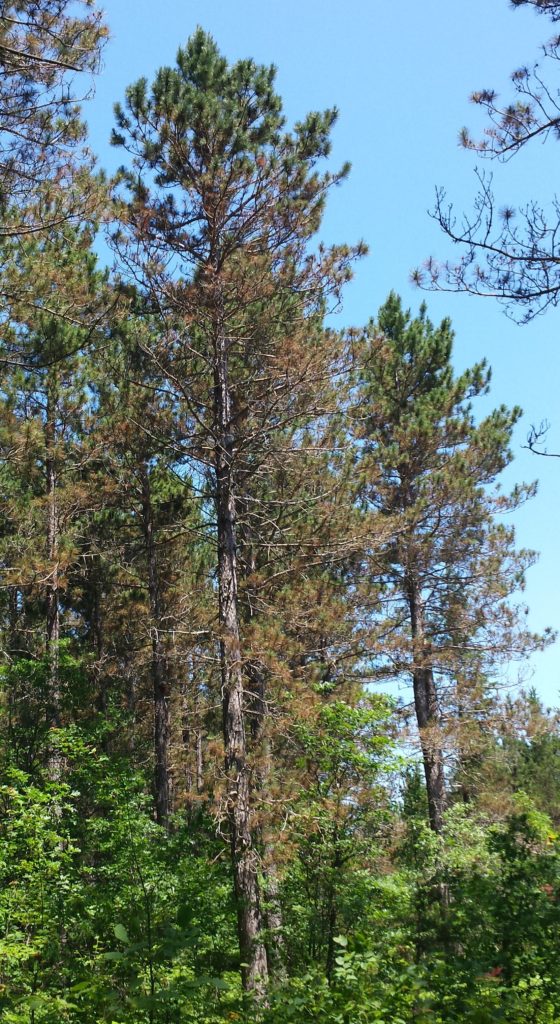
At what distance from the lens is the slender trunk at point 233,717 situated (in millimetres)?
7883

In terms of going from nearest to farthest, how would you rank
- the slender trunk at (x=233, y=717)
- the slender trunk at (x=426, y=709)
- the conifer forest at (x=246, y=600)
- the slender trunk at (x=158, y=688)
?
the conifer forest at (x=246, y=600)
the slender trunk at (x=233, y=717)
the slender trunk at (x=158, y=688)
the slender trunk at (x=426, y=709)

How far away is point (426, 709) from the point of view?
1527 cm

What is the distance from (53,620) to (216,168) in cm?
844

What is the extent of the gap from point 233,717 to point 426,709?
735 centimetres

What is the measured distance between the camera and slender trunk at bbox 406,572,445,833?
556 inches

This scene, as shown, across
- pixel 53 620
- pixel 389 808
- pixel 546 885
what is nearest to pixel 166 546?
pixel 53 620

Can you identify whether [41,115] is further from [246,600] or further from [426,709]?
[426,709]

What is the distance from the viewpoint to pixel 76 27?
7715 mm

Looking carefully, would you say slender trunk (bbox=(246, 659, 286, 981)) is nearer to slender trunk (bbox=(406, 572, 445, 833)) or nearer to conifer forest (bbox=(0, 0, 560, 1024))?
conifer forest (bbox=(0, 0, 560, 1024))

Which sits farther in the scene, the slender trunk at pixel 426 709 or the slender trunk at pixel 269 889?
the slender trunk at pixel 426 709

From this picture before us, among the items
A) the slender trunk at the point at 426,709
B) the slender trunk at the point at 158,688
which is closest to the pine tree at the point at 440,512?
the slender trunk at the point at 426,709

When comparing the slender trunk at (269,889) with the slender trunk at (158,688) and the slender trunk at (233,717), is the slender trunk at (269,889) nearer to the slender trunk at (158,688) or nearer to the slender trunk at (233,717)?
the slender trunk at (233,717)

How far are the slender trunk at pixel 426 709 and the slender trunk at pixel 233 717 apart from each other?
5512 millimetres

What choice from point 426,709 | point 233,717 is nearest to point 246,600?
point 233,717
